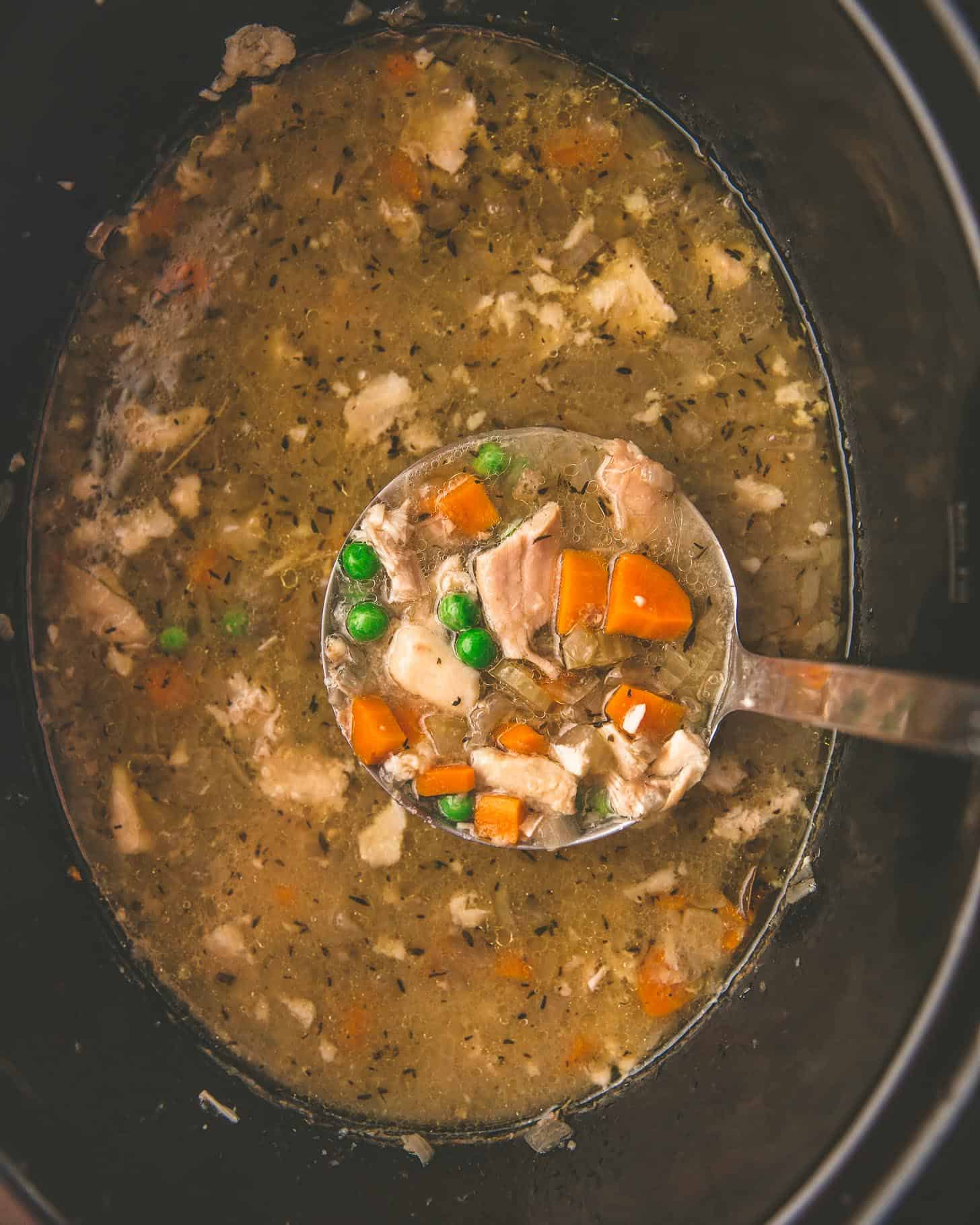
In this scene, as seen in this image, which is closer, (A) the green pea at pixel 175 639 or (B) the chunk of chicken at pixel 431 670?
(B) the chunk of chicken at pixel 431 670

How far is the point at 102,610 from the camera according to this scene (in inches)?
103

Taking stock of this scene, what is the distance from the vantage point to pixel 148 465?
8.49 ft

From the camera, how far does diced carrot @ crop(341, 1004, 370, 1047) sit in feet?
8.39

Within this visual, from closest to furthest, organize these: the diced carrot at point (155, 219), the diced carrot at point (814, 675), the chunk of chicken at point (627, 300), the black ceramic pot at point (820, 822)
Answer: the black ceramic pot at point (820, 822) < the diced carrot at point (814, 675) < the chunk of chicken at point (627, 300) < the diced carrot at point (155, 219)

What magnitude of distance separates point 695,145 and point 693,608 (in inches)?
51.1

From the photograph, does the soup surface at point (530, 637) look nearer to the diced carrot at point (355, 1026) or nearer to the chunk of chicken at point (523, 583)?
the chunk of chicken at point (523, 583)

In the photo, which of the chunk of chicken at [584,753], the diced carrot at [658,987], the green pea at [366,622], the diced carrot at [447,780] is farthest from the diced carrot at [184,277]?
the diced carrot at [658,987]

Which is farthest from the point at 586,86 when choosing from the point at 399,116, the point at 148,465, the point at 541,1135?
the point at 541,1135

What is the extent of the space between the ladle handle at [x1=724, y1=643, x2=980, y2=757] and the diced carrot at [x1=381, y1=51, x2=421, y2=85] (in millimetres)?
1764

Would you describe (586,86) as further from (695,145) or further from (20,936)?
(20,936)

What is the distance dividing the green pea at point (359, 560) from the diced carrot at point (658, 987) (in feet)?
4.16

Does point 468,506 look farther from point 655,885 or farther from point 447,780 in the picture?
point 655,885

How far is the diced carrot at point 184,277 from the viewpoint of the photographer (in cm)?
256

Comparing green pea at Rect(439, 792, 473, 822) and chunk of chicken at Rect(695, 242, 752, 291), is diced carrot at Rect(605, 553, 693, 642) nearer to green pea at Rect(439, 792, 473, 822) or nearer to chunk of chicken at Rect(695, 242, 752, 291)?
green pea at Rect(439, 792, 473, 822)
